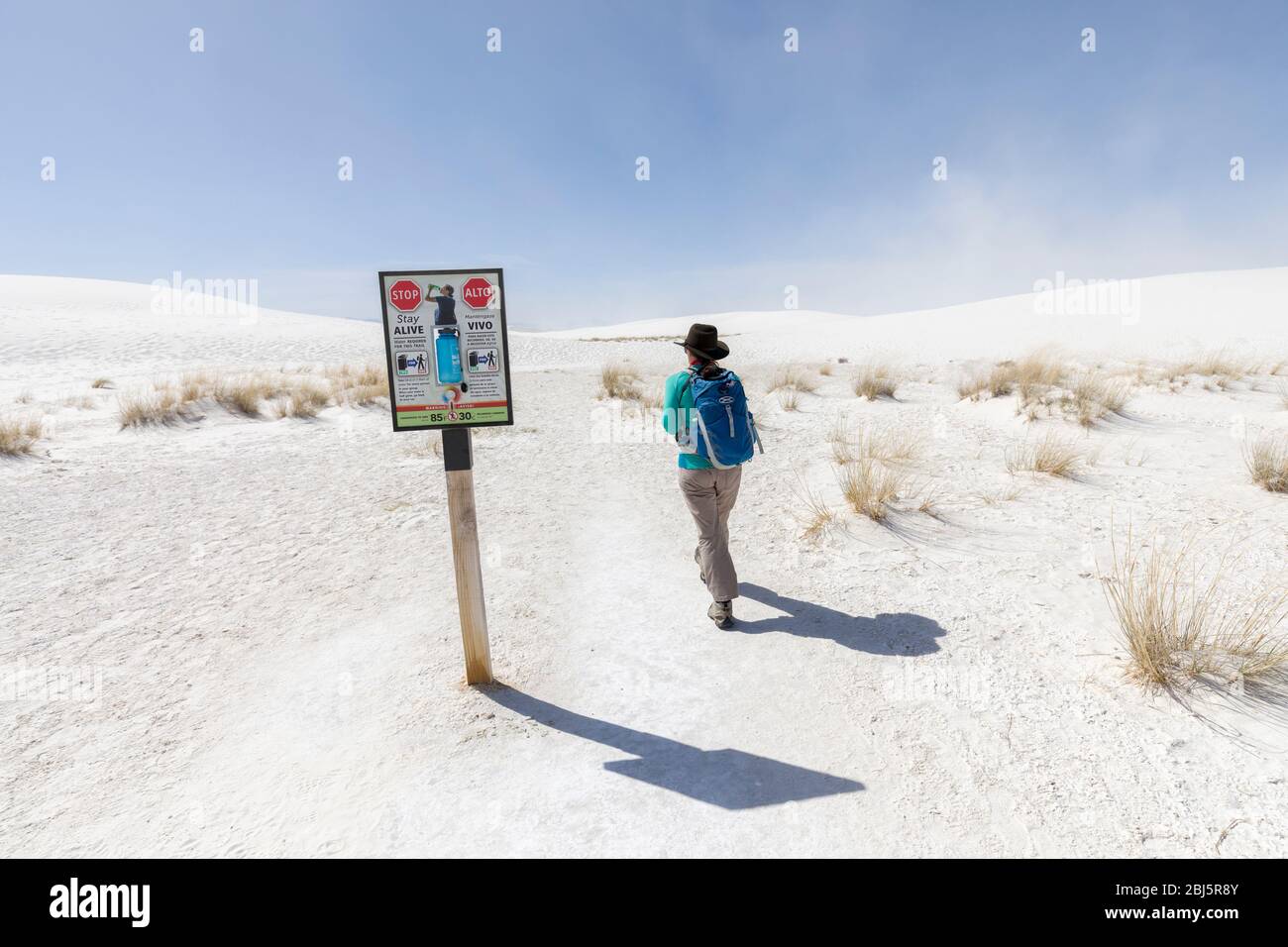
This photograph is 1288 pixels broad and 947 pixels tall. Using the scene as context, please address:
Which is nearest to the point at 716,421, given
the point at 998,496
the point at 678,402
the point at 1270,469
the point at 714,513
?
the point at 678,402

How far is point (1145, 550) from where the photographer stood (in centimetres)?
456

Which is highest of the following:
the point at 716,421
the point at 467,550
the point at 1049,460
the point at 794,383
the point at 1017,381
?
the point at 794,383

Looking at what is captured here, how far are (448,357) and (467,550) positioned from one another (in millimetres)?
957

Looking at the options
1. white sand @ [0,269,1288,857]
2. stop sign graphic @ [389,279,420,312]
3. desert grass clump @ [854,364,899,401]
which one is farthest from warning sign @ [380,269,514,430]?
desert grass clump @ [854,364,899,401]

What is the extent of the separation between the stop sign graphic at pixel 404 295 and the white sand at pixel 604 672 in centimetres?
199

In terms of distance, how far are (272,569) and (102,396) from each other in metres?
10.7

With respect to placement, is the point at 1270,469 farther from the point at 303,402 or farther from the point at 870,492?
the point at 303,402

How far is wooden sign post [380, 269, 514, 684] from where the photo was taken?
285 centimetres

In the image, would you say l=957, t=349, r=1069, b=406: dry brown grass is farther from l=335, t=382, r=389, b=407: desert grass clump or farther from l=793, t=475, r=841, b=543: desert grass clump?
l=335, t=382, r=389, b=407: desert grass clump

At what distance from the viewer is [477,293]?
2885 mm

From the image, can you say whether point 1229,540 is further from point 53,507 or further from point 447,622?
point 53,507

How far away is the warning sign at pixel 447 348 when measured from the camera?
112 inches

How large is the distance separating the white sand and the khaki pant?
31cm

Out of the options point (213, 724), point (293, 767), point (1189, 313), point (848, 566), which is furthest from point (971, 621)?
point (1189, 313)
